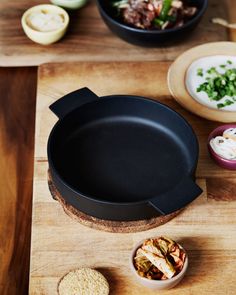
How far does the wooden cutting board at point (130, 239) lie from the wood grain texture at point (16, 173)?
10 centimetres

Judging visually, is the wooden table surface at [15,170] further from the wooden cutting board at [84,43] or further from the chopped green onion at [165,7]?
the chopped green onion at [165,7]

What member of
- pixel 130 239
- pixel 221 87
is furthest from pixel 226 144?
pixel 130 239

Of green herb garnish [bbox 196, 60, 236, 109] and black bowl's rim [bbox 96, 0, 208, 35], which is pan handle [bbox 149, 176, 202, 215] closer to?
green herb garnish [bbox 196, 60, 236, 109]

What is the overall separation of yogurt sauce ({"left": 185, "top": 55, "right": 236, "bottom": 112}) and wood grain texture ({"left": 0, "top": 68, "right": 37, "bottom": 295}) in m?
0.53

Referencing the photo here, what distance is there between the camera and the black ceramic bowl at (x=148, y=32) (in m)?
2.06

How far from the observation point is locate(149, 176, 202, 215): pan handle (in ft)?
4.88

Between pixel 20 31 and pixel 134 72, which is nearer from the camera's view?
pixel 134 72

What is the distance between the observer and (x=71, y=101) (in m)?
1.79

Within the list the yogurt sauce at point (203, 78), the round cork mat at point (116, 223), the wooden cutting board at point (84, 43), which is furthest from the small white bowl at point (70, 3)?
the round cork mat at point (116, 223)

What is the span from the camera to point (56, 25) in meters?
2.18

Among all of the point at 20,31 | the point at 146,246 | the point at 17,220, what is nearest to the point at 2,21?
the point at 20,31

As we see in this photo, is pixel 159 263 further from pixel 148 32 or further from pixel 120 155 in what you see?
pixel 148 32

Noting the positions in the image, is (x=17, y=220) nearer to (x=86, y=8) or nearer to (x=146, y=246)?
(x=146, y=246)

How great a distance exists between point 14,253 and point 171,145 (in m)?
0.54
